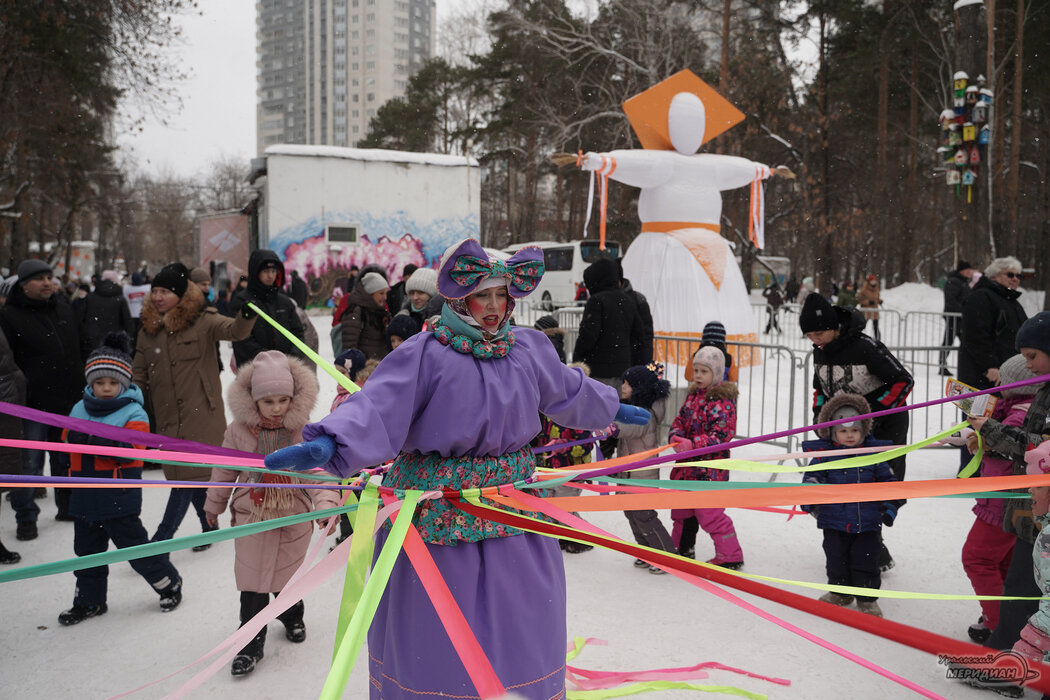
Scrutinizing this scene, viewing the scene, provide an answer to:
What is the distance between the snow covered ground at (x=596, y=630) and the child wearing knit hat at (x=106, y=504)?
135 mm

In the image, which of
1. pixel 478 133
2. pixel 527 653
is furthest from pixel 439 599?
pixel 478 133

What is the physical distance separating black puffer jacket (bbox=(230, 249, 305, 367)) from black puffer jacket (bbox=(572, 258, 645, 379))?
2294 mm

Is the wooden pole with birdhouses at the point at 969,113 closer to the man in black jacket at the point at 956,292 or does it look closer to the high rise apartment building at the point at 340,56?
the man in black jacket at the point at 956,292

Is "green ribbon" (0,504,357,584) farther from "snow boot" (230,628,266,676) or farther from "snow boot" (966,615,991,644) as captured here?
"snow boot" (966,615,991,644)

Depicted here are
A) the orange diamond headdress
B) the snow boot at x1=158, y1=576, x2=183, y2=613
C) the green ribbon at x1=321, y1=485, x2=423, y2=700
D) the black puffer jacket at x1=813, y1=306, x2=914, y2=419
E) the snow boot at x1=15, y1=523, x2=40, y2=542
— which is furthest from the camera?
the orange diamond headdress

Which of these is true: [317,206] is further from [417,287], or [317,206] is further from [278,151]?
[417,287]

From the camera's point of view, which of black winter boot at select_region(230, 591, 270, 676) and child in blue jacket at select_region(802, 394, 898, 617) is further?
child in blue jacket at select_region(802, 394, 898, 617)

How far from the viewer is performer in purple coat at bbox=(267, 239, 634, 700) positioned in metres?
2.43

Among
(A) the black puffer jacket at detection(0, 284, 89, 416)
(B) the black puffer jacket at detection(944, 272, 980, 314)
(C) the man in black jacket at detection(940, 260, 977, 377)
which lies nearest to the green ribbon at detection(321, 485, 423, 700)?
(A) the black puffer jacket at detection(0, 284, 89, 416)

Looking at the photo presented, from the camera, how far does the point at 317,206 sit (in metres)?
23.9

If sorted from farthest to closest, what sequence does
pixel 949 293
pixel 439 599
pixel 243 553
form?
pixel 949 293 < pixel 243 553 < pixel 439 599

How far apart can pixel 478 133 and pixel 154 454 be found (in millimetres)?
31133

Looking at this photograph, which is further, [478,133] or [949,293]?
[478,133]

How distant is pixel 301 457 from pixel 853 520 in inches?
132
